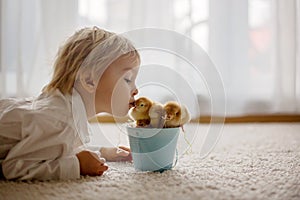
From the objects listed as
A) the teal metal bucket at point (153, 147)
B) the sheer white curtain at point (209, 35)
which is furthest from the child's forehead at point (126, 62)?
the sheer white curtain at point (209, 35)

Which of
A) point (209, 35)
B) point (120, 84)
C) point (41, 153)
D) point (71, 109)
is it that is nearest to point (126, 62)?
point (120, 84)

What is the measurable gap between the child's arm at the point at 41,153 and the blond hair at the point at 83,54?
106 mm

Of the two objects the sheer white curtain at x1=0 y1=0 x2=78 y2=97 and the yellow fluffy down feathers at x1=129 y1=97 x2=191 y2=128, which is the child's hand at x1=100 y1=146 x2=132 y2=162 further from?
the sheer white curtain at x1=0 y1=0 x2=78 y2=97

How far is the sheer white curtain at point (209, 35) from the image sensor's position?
179 centimetres

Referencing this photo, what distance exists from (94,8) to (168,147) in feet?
3.40

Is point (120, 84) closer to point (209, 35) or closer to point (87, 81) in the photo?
point (87, 81)

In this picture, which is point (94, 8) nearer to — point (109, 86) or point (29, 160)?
point (109, 86)

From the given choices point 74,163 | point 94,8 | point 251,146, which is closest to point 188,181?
point 74,163

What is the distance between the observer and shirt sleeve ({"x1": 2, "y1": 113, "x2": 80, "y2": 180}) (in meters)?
0.88

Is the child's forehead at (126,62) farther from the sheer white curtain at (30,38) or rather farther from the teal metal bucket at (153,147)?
the sheer white curtain at (30,38)

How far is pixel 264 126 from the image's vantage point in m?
1.75

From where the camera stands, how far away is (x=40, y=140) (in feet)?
2.91

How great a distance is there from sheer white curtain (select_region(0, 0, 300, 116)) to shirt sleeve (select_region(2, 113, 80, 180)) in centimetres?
94

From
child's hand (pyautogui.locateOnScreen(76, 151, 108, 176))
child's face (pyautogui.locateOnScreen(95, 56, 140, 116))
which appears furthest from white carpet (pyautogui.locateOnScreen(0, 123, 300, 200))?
child's face (pyautogui.locateOnScreen(95, 56, 140, 116))
